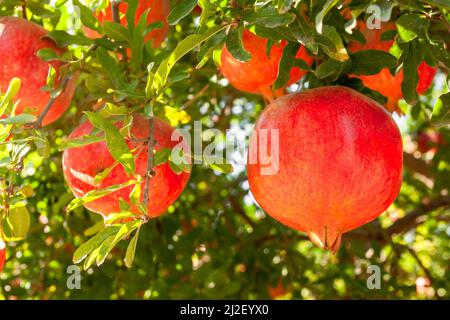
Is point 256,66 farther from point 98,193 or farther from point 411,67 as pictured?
point 98,193

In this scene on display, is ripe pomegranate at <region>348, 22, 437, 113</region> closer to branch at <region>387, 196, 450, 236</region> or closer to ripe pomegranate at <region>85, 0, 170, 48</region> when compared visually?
ripe pomegranate at <region>85, 0, 170, 48</region>

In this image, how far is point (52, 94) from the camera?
1509 mm

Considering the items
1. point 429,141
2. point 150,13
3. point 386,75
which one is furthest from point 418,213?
point 150,13

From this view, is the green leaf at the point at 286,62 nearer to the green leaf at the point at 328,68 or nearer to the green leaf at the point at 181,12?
the green leaf at the point at 328,68

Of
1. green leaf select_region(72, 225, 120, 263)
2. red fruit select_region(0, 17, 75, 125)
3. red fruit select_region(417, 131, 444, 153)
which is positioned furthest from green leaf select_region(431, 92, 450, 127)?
red fruit select_region(417, 131, 444, 153)

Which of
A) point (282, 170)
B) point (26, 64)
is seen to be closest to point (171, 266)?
point (26, 64)

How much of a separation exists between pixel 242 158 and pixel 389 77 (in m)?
1.08

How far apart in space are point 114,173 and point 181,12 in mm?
351

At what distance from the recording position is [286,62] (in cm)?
131

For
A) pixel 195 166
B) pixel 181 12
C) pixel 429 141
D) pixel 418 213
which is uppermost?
pixel 181 12

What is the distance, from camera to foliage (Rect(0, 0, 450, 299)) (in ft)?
3.94

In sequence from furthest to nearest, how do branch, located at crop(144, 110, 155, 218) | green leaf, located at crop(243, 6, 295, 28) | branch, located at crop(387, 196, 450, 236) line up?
branch, located at crop(387, 196, 450, 236)
branch, located at crop(144, 110, 155, 218)
green leaf, located at crop(243, 6, 295, 28)

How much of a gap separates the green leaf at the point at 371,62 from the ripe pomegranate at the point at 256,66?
0.11m

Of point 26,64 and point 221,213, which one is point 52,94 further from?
point 221,213
